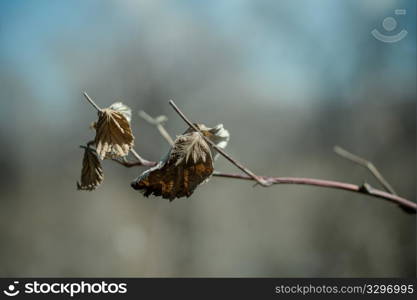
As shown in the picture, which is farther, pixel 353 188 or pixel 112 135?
pixel 112 135

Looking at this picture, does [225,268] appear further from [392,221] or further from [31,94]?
[31,94]

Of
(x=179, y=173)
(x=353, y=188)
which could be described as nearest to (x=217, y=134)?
(x=179, y=173)

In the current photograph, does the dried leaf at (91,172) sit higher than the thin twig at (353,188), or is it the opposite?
the dried leaf at (91,172)

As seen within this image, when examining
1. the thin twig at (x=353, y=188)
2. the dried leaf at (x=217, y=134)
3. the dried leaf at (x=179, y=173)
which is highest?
the dried leaf at (x=217, y=134)

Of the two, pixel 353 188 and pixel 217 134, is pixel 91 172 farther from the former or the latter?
pixel 353 188

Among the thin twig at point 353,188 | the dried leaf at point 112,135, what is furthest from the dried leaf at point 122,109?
the thin twig at point 353,188

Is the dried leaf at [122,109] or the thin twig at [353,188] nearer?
the thin twig at [353,188]

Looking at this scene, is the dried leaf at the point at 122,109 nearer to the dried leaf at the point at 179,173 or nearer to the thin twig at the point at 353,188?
the dried leaf at the point at 179,173

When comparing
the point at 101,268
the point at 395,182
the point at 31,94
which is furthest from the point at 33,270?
the point at 395,182
